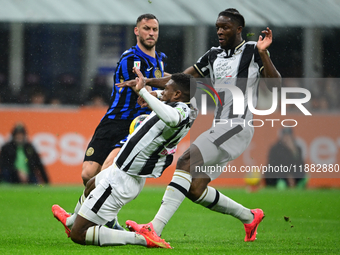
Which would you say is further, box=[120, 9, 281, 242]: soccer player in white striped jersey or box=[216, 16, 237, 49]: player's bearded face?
box=[216, 16, 237, 49]: player's bearded face

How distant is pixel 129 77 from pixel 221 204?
1675mm

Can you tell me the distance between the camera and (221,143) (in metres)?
5.29

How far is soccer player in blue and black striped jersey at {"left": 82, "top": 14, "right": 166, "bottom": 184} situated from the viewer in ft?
18.8

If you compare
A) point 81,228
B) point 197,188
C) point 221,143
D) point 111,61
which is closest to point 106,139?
point 197,188

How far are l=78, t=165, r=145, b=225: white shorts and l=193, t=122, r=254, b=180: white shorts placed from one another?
3.40 ft

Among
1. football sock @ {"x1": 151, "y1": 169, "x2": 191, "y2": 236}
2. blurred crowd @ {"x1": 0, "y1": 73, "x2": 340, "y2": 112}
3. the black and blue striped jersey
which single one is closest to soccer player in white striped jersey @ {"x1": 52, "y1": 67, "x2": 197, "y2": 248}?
football sock @ {"x1": 151, "y1": 169, "x2": 191, "y2": 236}

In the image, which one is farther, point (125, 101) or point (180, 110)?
point (125, 101)

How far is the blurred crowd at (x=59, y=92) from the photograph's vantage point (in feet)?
A: 42.3

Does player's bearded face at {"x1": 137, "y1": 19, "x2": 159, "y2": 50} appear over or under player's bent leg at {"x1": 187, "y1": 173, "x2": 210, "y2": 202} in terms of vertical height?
over

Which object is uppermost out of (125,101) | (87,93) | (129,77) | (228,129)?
(87,93)

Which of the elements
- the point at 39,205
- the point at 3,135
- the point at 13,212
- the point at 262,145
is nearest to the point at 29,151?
the point at 3,135

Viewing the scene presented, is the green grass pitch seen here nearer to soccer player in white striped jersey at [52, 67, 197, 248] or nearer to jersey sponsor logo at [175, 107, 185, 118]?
soccer player in white striped jersey at [52, 67, 197, 248]

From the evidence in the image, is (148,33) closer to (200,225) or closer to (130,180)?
(130,180)

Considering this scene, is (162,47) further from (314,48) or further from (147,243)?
(147,243)
